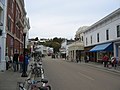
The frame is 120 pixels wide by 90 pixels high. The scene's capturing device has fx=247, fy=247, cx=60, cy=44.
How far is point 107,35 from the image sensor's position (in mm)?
40688

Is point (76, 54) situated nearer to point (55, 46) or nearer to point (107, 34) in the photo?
point (107, 34)

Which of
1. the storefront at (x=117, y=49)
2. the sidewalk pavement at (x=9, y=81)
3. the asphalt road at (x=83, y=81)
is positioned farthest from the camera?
the storefront at (x=117, y=49)

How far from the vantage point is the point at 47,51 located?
139875mm

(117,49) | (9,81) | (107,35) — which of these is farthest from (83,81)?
(107,35)

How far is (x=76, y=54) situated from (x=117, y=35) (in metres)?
33.9

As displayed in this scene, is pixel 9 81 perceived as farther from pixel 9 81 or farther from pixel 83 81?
pixel 83 81

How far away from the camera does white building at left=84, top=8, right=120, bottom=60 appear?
35878mm

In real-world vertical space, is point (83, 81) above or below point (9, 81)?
below

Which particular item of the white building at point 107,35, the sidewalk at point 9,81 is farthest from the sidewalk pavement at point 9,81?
the white building at point 107,35

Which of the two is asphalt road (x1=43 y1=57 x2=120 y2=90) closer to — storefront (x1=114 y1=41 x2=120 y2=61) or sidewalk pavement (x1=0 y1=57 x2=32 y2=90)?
sidewalk pavement (x1=0 y1=57 x2=32 y2=90)

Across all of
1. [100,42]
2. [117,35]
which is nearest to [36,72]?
[117,35]

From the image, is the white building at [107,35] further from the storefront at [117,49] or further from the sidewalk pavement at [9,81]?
the sidewalk pavement at [9,81]

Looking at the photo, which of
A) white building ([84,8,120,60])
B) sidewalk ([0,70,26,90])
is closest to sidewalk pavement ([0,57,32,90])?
sidewalk ([0,70,26,90])

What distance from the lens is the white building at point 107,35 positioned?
3588 centimetres
